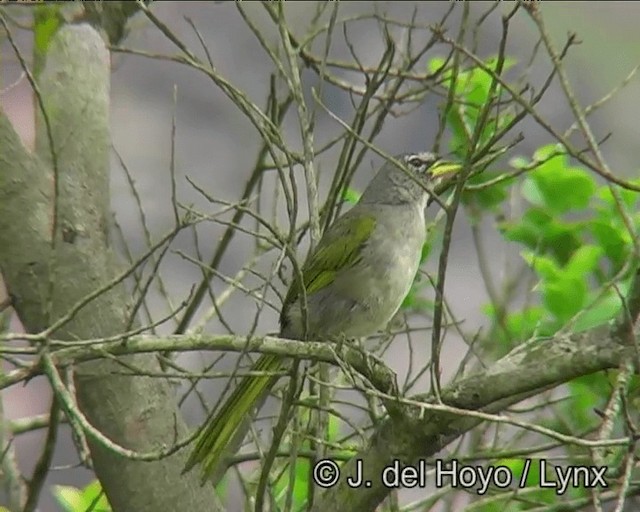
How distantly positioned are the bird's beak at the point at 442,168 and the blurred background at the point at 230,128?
3.16 ft

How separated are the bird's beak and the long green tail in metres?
0.82

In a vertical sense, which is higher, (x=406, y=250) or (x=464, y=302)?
(x=464, y=302)

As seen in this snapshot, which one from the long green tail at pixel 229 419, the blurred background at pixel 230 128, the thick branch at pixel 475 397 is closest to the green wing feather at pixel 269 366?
the long green tail at pixel 229 419

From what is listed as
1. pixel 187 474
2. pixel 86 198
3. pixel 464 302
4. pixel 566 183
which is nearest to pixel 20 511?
pixel 187 474

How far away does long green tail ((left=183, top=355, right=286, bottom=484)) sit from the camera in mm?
2752

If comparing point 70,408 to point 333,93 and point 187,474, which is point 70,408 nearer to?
point 187,474

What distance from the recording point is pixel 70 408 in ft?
7.27

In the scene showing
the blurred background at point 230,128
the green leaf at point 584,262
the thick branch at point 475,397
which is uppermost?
the blurred background at point 230,128

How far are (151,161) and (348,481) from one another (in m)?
3.46

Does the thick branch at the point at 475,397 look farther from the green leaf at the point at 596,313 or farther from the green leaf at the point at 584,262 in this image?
the green leaf at the point at 584,262

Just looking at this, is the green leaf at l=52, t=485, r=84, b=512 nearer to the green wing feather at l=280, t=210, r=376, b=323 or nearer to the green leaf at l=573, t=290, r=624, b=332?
the green wing feather at l=280, t=210, r=376, b=323

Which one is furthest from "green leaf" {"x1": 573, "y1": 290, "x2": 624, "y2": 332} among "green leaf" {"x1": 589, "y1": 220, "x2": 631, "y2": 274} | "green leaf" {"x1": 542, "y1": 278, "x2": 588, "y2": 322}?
"green leaf" {"x1": 589, "y1": 220, "x2": 631, "y2": 274}

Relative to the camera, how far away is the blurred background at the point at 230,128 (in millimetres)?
4684

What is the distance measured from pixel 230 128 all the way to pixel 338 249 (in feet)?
8.89
